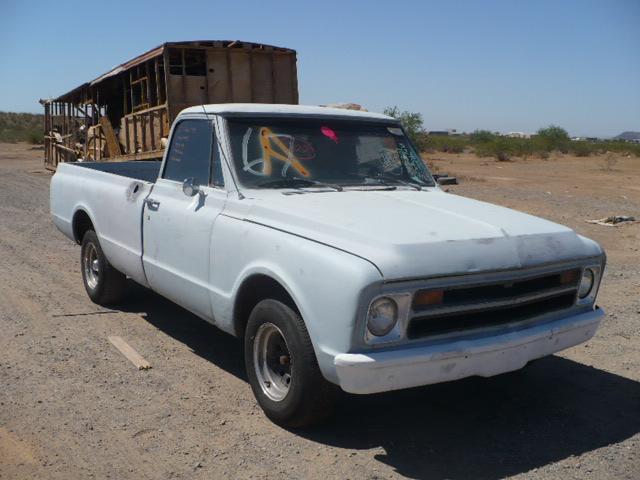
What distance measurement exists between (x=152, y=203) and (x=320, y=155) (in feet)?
4.37

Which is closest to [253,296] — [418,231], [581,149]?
[418,231]

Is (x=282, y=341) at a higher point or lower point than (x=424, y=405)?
higher

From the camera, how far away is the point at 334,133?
16.2 ft

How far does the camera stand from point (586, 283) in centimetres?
408

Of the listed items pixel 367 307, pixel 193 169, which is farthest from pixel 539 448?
Result: pixel 193 169

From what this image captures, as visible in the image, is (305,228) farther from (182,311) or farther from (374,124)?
(182,311)

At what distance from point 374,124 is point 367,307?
7.72 feet

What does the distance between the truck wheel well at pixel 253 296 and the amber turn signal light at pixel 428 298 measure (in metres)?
0.68

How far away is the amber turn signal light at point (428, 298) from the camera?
3330 mm

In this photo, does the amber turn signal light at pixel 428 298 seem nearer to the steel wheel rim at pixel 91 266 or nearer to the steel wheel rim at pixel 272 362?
the steel wheel rim at pixel 272 362

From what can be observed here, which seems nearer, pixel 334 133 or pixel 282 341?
pixel 282 341

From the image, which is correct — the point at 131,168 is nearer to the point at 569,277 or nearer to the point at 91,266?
the point at 91,266

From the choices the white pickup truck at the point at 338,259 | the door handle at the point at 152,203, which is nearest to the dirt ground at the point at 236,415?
the white pickup truck at the point at 338,259

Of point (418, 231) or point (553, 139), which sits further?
point (553, 139)
